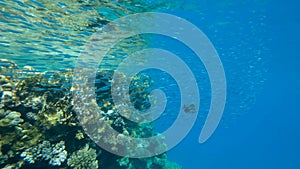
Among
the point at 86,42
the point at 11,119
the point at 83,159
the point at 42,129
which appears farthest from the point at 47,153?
the point at 86,42

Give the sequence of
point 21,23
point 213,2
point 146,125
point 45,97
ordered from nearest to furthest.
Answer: point 45,97, point 21,23, point 213,2, point 146,125

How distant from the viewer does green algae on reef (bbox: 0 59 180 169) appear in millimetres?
6922

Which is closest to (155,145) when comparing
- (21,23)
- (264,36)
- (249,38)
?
(21,23)

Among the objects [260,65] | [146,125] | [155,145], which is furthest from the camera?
[260,65]

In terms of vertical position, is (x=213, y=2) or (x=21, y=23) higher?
(x=213, y=2)

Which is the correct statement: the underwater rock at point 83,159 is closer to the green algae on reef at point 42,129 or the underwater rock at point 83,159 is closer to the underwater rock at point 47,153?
the green algae on reef at point 42,129

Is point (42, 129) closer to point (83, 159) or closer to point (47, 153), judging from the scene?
point (47, 153)

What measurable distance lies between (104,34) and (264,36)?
1308 cm

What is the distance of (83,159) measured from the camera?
806cm

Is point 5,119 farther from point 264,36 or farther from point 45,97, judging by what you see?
point 264,36

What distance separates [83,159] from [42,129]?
5.44 ft

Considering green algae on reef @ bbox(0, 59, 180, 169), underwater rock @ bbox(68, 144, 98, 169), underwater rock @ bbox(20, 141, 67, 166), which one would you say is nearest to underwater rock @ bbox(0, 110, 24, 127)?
green algae on reef @ bbox(0, 59, 180, 169)

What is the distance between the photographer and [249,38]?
17562 millimetres

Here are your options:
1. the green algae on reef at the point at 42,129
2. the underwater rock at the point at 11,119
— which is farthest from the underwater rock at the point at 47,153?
the underwater rock at the point at 11,119
